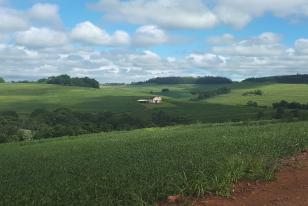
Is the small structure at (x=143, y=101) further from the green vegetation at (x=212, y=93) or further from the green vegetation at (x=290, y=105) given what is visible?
the green vegetation at (x=290, y=105)

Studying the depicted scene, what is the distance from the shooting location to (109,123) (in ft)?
367

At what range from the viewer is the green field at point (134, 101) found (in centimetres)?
12866

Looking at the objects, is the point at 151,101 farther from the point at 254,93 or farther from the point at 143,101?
the point at 254,93

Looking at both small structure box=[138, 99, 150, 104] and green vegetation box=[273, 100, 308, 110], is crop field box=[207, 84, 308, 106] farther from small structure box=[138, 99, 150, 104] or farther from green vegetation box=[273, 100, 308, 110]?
small structure box=[138, 99, 150, 104]

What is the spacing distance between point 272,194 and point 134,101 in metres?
141

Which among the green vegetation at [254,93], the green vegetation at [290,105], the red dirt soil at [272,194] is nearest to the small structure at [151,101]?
the green vegetation at [290,105]

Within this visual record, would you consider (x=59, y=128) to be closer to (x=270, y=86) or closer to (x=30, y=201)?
(x=30, y=201)

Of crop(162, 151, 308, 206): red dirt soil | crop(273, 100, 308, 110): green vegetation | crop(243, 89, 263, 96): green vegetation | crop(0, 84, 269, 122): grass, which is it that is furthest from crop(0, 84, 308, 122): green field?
crop(162, 151, 308, 206): red dirt soil

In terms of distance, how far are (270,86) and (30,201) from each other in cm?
18984

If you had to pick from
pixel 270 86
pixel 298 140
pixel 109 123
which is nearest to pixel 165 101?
pixel 109 123

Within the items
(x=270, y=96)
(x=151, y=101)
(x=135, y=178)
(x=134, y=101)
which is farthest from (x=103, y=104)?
(x=135, y=178)

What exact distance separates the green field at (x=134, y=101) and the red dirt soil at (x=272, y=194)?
92.1 meters

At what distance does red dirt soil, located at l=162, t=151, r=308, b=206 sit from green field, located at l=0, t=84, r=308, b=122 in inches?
3627

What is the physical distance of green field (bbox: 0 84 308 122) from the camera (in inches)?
5065
